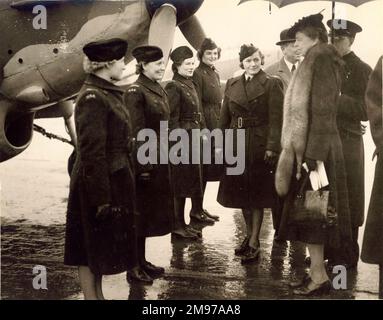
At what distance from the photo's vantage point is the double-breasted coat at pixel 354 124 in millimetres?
4465

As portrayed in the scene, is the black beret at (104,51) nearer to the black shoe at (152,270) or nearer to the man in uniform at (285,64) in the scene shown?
the man in uniform at (285,64)

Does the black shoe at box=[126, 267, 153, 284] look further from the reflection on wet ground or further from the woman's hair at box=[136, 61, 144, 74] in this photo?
the woman's hair at box=[136, 61, 144, 74]

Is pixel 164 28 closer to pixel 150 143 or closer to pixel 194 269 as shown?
pixel 150 143

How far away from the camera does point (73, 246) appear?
391 cm

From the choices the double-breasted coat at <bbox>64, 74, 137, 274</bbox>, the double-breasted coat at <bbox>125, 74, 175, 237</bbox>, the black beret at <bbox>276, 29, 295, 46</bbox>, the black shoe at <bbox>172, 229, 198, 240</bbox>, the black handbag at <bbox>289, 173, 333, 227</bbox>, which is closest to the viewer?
the double-breasted coat at <bbox>64, 74, 137, 274</bbox>

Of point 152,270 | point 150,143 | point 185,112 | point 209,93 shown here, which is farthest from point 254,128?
point 152,270

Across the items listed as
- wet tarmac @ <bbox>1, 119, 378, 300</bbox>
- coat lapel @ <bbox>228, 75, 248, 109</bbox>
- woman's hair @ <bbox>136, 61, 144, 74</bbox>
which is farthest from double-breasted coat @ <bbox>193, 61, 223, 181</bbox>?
woman's hair @ <bbox>136, 61, 144, 74</bbox>

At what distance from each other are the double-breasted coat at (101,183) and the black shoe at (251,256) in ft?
3.88

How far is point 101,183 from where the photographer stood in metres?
3.69

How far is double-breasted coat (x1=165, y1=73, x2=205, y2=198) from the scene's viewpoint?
4.91m

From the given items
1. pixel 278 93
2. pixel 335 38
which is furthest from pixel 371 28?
pixel 278 93

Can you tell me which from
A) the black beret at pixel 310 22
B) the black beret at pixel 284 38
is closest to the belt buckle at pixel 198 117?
the black beret at pixel 284 38

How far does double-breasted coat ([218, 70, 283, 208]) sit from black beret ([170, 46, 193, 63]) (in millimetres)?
451
